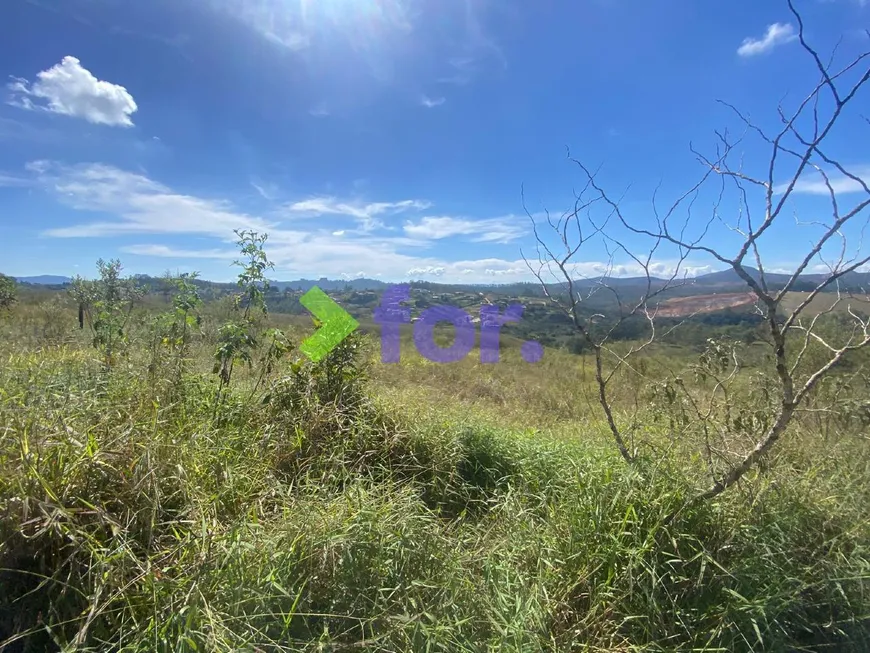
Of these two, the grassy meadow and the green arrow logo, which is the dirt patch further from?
the green arrow logo

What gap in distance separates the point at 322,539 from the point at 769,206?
109 inches

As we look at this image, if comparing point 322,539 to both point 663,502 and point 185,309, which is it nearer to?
point 663,502

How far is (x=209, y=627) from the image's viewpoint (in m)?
1.59

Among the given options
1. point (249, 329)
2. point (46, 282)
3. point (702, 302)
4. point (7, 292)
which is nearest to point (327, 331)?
point (249, 329)

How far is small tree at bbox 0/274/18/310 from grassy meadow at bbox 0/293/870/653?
50.3ft

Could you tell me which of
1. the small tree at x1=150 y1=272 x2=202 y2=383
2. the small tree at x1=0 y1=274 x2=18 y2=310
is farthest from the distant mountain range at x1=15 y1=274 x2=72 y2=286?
the small tree at x1=150 y1=272 x2=202 y2=383

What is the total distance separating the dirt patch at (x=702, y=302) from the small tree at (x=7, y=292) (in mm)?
18091

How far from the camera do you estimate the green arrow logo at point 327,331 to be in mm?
3678

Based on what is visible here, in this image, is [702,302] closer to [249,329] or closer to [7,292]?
[249,329]

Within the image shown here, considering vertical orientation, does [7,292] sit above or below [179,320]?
above

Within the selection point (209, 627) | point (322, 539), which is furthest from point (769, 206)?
point (209, 627)

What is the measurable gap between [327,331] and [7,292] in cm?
1669

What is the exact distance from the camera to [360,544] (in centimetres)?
202

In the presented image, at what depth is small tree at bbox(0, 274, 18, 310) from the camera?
13.9 metres
